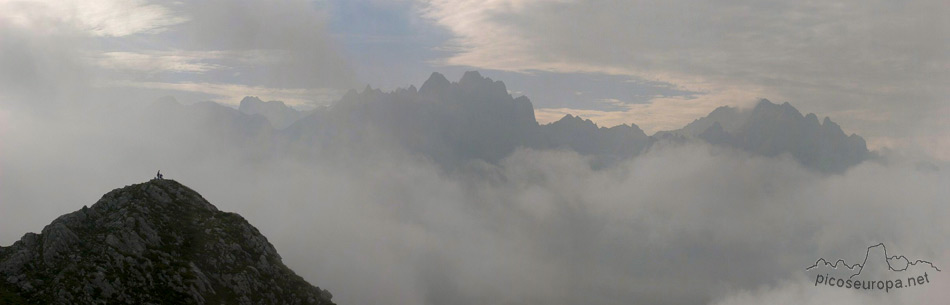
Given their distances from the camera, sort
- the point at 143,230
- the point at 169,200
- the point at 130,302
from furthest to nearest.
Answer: the point at 169,200
the point at 143,230
the point at 130,302

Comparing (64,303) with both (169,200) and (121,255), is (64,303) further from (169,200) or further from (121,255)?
(169,200)

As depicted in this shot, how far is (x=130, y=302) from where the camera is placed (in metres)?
145

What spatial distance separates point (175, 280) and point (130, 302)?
11363 mm

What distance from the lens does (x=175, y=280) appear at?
154000 millimetres

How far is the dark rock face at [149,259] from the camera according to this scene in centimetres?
14112

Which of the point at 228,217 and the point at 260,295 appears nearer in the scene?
the point at 260,295

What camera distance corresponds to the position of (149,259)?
157 meters

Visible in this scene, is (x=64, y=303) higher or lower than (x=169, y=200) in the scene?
lower

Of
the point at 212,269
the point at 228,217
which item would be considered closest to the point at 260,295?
the point at 212,269

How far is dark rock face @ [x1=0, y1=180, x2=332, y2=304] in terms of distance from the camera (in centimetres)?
14112

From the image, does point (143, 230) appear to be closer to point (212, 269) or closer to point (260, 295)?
point (212, 269)

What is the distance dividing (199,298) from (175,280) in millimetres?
7604

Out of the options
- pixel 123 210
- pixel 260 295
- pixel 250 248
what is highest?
pixel 123 210

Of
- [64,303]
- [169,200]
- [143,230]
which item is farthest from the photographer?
[169,200]
